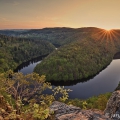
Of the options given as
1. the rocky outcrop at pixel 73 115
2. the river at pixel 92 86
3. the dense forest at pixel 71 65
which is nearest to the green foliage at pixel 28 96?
the rocky outcrop at pixel 73 115

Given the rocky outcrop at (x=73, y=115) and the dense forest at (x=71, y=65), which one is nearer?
the rocky outcrop at (x=73, y=115)

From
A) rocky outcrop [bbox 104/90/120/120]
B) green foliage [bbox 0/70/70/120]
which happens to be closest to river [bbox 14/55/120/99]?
green foliage [bbox 0/70/70/120]

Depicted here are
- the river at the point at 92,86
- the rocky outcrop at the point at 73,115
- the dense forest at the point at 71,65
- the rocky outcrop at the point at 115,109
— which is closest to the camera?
the rocky outcrop at the point at 73,115

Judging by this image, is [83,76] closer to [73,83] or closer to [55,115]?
[73,83]

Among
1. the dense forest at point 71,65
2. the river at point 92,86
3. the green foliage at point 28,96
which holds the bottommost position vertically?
the river at point 92,86

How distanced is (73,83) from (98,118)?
103169 mm

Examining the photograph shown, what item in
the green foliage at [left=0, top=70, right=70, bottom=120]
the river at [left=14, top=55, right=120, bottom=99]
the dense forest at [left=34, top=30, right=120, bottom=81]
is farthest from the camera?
the dense forest at [left=34, top=30, right=120, bottom=81]

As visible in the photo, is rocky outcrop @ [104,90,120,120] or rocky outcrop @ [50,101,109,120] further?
rocky outcrop @ [104,90,120,120]

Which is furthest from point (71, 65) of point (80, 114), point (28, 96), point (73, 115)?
point (73, 115)

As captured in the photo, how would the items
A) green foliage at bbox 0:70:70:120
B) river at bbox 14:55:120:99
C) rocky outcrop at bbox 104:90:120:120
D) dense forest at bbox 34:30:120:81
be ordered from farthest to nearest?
dense forest at bbox 34:30:120:81 → river at bbox 14:55:120:99 → rocky outcrop at bbox 104:90:120:120 → green foliage at bbox 0:70:70:120

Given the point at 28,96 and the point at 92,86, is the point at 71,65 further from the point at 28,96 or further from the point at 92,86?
the point at 28,96

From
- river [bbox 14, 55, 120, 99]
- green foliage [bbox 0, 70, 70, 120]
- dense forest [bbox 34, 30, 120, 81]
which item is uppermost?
green foliage [bbox 0, 70, 70, 120]

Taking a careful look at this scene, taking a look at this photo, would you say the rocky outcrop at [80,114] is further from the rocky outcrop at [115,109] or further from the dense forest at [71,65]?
the dense forest at [71,65]

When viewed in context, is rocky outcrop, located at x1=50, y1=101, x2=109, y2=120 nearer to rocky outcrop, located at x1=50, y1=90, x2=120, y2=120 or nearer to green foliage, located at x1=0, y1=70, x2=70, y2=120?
rocky outcrop, located at x1=50, y1=90, x2=120, y2=120
